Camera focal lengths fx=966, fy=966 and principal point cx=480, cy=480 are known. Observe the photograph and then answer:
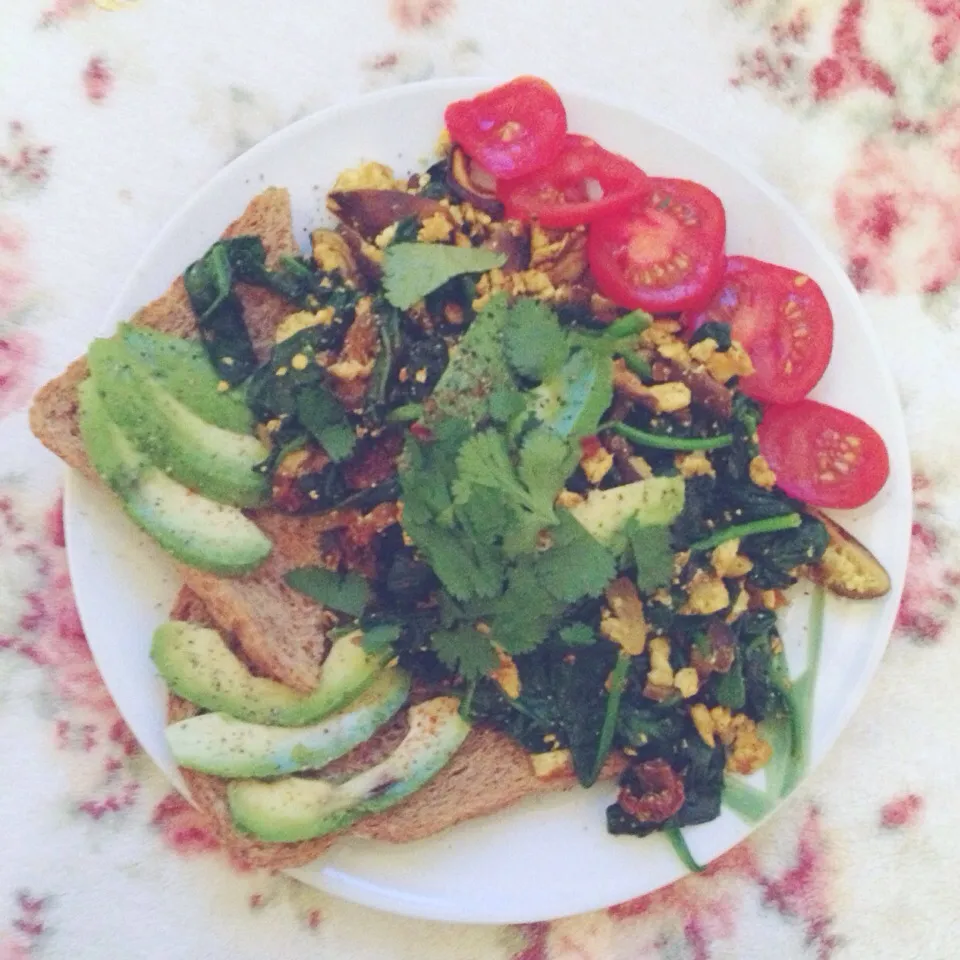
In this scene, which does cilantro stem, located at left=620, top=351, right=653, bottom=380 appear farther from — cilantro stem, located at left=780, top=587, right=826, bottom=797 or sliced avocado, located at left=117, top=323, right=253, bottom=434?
sliced avocado, located at left=117, top=323, right=253, bottom=434

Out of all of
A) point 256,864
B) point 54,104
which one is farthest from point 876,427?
point 54,104

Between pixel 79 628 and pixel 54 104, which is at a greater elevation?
pixel 54 104

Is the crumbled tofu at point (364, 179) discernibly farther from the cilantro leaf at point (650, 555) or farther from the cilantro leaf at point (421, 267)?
the cilantro leaf at point (650, 555)

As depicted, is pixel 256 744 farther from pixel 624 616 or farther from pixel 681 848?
pixel 681 848

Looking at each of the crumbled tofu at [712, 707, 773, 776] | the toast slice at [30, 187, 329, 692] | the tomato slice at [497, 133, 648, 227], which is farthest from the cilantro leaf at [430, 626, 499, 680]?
the tomato slice at [497, 133, 648, 227]

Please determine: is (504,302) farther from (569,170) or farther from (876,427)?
(876,427)
